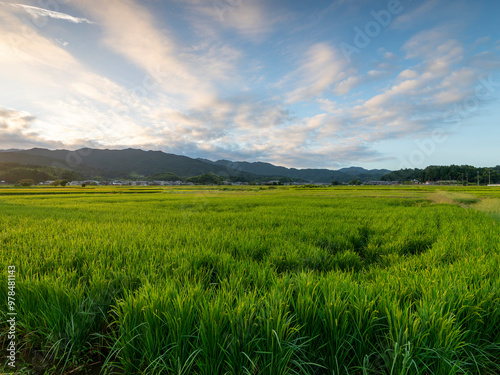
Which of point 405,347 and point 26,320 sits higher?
point 405,347

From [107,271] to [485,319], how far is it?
14.5 ft

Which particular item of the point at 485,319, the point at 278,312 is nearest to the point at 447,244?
the point at 485,319

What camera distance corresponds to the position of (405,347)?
1.52 meters

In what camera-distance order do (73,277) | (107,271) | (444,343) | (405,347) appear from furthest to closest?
(107,271)
(73,277)
(444,343)
(405,347)

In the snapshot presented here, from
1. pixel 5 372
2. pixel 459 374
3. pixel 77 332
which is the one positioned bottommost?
pixel 5 372

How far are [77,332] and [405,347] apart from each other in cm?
271

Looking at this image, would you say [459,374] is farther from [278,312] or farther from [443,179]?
[443,179]

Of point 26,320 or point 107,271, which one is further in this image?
point 107,271

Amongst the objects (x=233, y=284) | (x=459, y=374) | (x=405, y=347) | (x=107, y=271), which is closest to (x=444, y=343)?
(x=459, y=374)

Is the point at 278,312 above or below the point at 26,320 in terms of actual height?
above

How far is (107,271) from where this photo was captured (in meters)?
3.00

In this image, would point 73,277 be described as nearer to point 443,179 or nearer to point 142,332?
point 142,332

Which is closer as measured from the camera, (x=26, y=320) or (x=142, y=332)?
(x=142, y=332)

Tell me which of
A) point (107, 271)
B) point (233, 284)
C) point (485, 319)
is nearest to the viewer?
point (485, 319)
